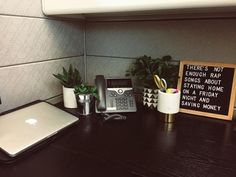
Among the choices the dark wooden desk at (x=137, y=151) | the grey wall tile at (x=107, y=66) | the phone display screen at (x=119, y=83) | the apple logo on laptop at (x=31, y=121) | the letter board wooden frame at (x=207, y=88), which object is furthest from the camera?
the grey wall tile at (x=107, y=66)

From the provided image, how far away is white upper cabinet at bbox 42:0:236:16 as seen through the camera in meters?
0.62

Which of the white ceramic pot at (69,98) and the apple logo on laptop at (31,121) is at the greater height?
the white ceramic pot at (69,98)

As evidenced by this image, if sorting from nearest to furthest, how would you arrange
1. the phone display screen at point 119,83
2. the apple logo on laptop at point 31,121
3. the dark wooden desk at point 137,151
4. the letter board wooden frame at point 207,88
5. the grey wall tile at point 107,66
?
1. the dark wooden desk at point 137,151
2. the apple logo on laptop at point 31,121
3. the letter board wooden frame at point 207,88
4. the phone display screen at point 119,83
5. the grey wall tile at point 107,66

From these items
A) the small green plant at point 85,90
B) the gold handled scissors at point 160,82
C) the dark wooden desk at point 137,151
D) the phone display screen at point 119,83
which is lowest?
the dark wooden desk at point 137,151

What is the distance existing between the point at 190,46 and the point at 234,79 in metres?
0.22

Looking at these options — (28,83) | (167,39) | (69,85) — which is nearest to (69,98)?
(69,85)

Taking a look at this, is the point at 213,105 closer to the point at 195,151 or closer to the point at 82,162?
the point at 195,151

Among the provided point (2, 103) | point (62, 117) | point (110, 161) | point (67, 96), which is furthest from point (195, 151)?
point (2, 103)

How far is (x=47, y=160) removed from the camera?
2.02ft

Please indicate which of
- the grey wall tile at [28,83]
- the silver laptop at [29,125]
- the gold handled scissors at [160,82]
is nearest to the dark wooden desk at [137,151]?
the silver laptop at [29,125]

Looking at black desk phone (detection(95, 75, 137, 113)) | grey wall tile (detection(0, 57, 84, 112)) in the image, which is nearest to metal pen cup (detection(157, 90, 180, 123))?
black desk phone (detection(95, 75, 137, 113))

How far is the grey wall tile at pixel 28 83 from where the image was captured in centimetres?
83

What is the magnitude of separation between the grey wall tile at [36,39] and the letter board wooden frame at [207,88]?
0.54m

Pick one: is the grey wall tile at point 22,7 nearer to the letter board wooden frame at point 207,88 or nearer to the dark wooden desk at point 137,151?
the dark wooden desk at point 137,151
